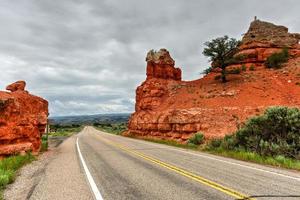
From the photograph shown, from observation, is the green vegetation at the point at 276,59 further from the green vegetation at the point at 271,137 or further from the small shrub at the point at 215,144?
the green vegetation at the point at 271,137

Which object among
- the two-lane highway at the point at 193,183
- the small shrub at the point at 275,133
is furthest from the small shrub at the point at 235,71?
the two-lane highway at the point at 193,183

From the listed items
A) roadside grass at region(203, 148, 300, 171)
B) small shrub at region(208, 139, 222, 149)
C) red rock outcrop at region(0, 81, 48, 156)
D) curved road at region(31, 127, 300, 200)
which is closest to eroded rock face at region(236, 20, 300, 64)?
small shrub at region(208, 139, 222, 149)

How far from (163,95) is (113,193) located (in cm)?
4272

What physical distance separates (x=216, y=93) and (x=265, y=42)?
769 inches

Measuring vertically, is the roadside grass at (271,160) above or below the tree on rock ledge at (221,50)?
below

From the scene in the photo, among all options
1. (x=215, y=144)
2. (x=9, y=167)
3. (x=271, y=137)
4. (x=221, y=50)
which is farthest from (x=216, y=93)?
(x=9, y=167)

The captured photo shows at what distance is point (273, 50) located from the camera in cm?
5338

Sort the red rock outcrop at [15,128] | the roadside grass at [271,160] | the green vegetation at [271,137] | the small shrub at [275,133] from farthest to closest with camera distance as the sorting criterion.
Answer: the red rock outcrop at [15,128] < the small shrub at [275,133] < the green vegetation at [271,137] < the roadside grass at [271,160]

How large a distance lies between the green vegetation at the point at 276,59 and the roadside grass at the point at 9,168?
40667 millimetres

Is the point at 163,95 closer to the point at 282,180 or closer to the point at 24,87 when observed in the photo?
the point at 24,87

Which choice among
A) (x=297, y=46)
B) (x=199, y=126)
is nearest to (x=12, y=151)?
(x=199, y=126)

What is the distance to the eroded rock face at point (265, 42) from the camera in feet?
175

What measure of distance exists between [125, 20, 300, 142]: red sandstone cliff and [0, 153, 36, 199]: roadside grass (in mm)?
17536

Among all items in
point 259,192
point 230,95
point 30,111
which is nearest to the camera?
point 259,192
